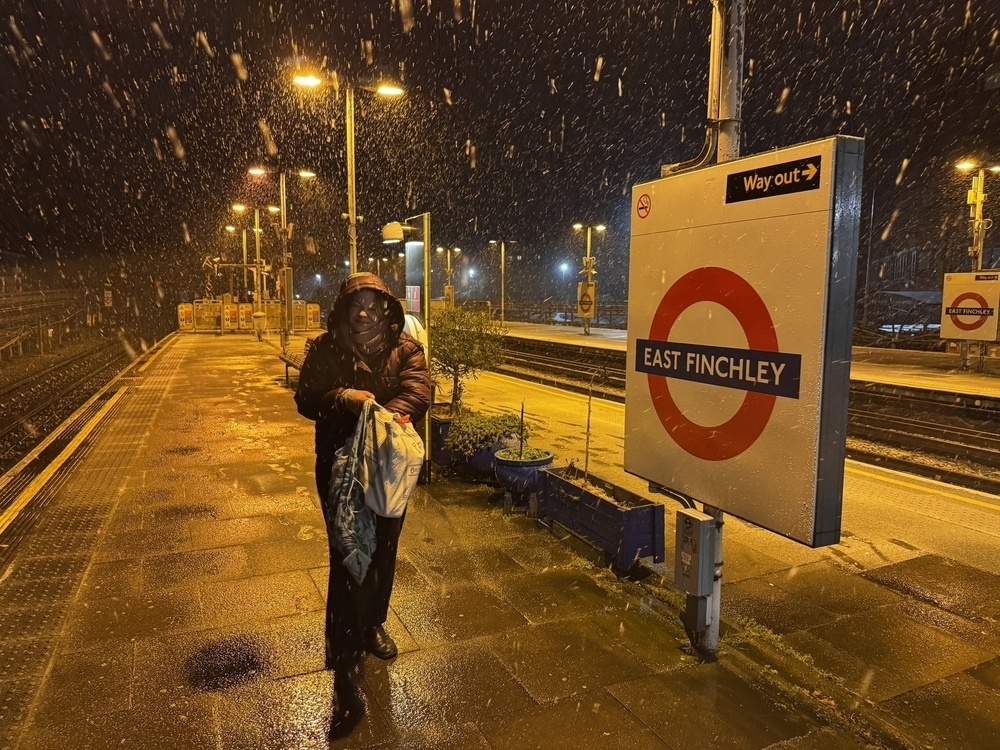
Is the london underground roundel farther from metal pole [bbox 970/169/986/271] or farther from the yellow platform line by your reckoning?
metal pole [bbox 970/169/986/271]

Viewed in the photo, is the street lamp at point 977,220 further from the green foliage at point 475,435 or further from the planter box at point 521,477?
the planter box at point 521,477

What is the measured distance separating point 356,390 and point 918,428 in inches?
469

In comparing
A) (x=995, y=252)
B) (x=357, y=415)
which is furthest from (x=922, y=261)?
(x=357, y=415)

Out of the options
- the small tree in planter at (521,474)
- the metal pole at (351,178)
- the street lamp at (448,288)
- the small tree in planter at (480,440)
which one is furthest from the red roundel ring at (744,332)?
the metal pole at (351,178)

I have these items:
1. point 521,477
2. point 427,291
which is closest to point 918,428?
point 521,477

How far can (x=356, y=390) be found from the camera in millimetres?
3373

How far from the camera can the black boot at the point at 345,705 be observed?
311cm

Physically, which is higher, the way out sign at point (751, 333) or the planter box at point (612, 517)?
the way out sign at point (751, 333)

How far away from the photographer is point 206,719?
3162mm

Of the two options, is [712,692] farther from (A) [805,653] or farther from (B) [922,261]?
(B) [922,261]

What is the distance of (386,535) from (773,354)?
6.55ft

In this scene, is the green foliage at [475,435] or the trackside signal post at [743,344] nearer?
the trackside signal post at [743,344]

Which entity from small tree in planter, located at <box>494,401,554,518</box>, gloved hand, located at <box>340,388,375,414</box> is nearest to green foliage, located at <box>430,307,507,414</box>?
small tree in planter, located at <box>494,401,554,518</box>

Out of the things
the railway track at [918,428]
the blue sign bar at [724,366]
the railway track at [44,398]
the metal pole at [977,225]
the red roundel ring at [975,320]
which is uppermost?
the metal pole at [977,225]
